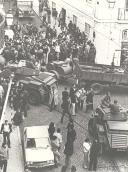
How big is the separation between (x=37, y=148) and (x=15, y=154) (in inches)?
52.5

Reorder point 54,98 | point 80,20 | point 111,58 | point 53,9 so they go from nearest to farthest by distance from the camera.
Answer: point 54,98 < point 111,58 < point 80,20 < point 53,9

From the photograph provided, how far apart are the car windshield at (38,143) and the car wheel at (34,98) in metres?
5.60

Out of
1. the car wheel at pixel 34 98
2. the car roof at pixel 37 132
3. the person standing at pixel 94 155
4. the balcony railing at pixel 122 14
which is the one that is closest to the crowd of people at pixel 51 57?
the car roof at pixel 37 132

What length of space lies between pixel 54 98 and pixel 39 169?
6.35 m

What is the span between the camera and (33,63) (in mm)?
28172

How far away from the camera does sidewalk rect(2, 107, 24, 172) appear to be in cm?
1856

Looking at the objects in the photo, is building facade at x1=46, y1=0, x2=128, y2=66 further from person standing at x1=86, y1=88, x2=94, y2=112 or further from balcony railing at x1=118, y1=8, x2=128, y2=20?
person standing at x1=86, y1=88, x2=94, y2=112

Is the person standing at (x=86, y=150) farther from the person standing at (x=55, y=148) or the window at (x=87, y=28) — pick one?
the window at (x=87, y=28)

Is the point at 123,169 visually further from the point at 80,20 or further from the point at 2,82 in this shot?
the point at 80,20

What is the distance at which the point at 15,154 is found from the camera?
19656mm

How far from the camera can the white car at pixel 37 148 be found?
18094 mm

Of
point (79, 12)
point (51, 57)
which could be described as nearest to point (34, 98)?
point (51, 57)

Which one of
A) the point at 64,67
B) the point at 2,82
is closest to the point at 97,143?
the point at 2,82

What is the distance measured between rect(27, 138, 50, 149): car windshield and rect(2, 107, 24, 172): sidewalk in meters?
0.76
